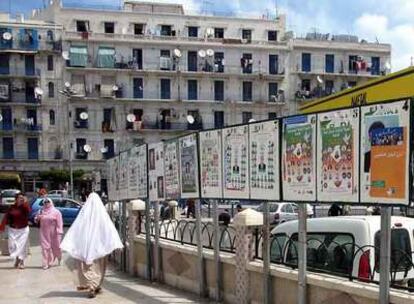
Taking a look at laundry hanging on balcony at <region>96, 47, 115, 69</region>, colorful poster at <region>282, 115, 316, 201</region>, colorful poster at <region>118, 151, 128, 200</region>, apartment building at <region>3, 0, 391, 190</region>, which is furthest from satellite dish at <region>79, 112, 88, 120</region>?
colorful poster at <region>282, 115, 316, 201</region>

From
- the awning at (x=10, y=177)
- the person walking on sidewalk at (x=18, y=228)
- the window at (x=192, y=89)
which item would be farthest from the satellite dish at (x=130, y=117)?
the person walking on sidewalk at (x=18, y=228)

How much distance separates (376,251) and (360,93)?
1655mm

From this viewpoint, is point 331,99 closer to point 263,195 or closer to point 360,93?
point 360,93

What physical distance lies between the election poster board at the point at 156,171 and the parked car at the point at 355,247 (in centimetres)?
339

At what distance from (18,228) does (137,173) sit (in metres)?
4.11

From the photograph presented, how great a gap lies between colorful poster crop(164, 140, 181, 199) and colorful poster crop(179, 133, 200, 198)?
232 millimetres

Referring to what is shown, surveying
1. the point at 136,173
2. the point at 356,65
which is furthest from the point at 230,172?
the point at 356,65

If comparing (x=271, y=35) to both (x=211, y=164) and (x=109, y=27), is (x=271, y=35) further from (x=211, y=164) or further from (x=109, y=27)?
(x=211, y=164)

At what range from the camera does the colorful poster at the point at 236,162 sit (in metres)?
8.55

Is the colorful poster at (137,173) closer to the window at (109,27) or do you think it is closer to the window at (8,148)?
the window at (8,148)

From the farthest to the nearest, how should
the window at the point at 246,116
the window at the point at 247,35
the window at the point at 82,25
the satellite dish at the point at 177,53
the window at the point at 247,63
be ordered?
the window at the point at 247,35 < the window at the point at 247,63 < the window at the point at 246,116 < the window at the point at 82,25 < the satellite dish at the point at 177,53

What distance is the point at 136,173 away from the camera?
42.1 feet

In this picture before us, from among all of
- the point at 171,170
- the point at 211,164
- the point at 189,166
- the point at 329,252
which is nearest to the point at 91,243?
the point at 171,170

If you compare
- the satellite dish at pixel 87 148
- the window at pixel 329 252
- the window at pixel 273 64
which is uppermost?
the window at pixel 273 64
